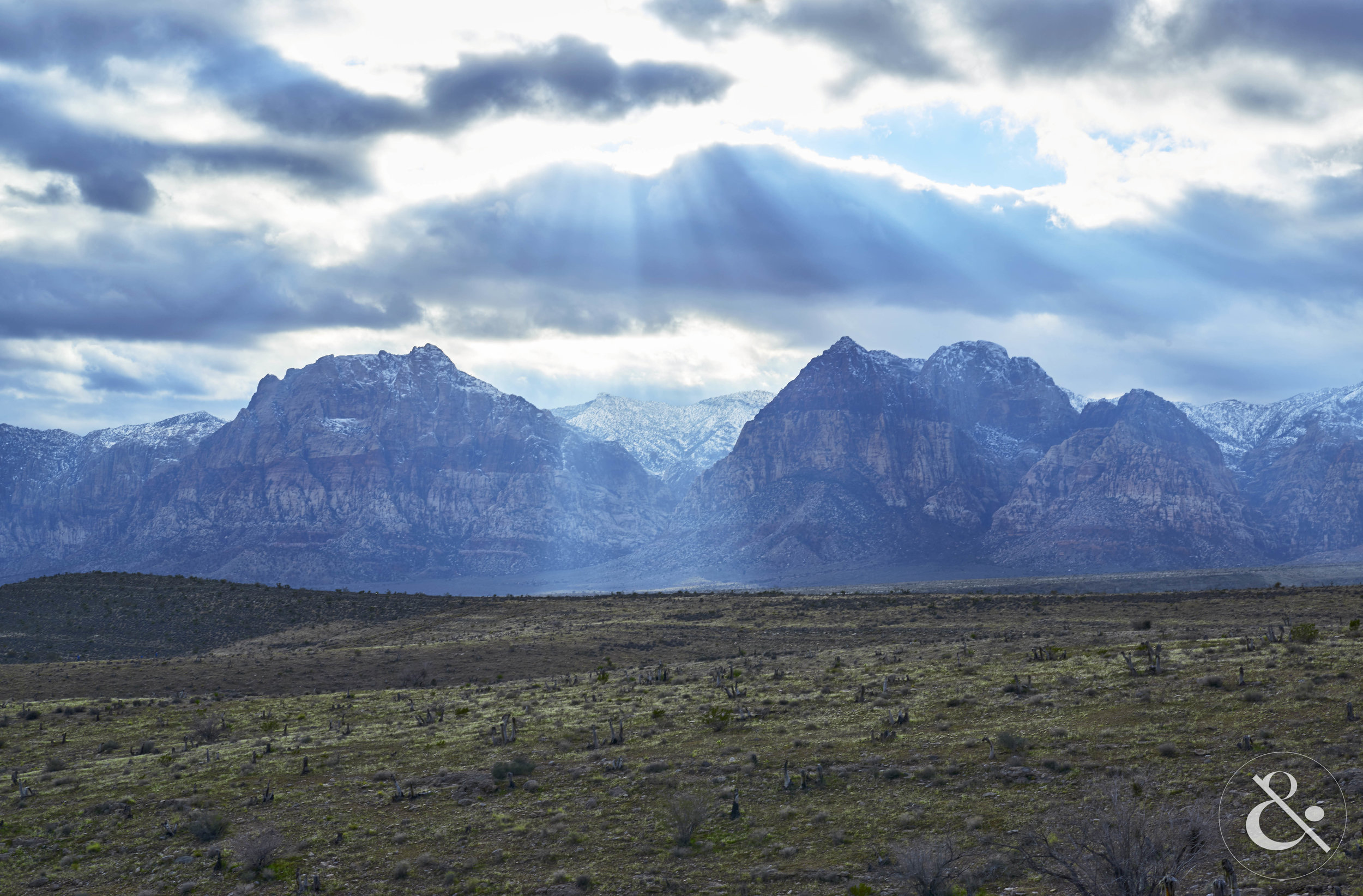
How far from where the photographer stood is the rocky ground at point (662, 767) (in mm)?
26312

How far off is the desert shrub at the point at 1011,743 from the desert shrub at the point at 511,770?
1733 centimetres

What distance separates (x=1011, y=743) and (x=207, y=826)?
89.8 feet

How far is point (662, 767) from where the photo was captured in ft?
111

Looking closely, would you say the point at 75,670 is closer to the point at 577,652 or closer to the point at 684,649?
the point at 577,652

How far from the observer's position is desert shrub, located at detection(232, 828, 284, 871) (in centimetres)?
2828

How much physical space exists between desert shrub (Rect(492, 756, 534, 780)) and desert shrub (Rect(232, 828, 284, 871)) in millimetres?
7772

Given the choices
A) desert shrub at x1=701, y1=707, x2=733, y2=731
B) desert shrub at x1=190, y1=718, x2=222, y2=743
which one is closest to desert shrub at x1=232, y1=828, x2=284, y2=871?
desert shrub at x1=701, y1=707, x2=733, y2=731

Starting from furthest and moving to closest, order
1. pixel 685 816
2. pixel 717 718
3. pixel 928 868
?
pixel 717 718
pixel 685 816
pixel 928 868

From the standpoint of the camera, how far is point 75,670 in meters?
72.0

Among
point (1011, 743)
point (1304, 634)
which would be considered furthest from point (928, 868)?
point (1304, 634)

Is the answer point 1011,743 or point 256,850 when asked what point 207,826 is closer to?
point 256,850

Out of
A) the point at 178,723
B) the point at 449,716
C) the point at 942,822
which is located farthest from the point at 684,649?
the point at 942,822

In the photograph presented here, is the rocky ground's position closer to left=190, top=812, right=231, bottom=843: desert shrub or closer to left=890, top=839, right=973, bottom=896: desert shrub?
left=190, top=812, right=231, bottom=843: desert shrub

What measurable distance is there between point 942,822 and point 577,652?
55.1 m
